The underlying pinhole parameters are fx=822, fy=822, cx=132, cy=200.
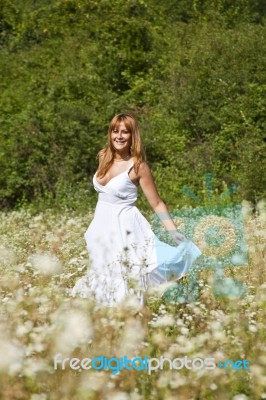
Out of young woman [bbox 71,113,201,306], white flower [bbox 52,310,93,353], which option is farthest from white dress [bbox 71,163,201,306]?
white flower [bbox 52,310,93,353]

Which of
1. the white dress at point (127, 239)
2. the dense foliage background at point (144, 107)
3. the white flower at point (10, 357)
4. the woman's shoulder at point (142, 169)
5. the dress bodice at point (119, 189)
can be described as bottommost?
the dense foliage background at point (144, 107)

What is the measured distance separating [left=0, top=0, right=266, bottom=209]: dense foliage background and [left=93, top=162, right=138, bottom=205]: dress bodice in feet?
23.0

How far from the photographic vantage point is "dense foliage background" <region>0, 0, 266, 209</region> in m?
15.5

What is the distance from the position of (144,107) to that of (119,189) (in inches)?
550

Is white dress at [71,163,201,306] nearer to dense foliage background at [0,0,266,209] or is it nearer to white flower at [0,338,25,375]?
white flower at [0,338,25,375]

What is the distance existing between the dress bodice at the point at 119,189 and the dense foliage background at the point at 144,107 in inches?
276

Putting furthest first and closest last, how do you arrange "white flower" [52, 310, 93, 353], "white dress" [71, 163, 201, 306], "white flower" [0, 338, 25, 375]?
"white dress" [71, 163, 201, 306] → "white flower" [52, 310, 93, 353] → "white flower" [0, 338, 25, 375]

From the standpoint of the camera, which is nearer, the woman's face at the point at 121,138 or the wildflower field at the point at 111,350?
the wildflower field at the point at 111,350

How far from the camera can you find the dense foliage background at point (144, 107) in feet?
51.0

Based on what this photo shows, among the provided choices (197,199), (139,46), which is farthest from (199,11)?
(197,199)

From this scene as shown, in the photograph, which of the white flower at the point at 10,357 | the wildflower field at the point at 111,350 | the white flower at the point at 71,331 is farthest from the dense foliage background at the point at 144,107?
the white flower at the point at 10,357

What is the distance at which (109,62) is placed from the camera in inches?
801

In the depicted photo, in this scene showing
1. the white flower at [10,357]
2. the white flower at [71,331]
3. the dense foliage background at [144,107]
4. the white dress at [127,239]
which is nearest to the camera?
the white flower at [10,357]

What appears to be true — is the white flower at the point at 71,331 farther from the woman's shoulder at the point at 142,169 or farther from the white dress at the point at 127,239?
the woman's shoulder at the point at 142,169
